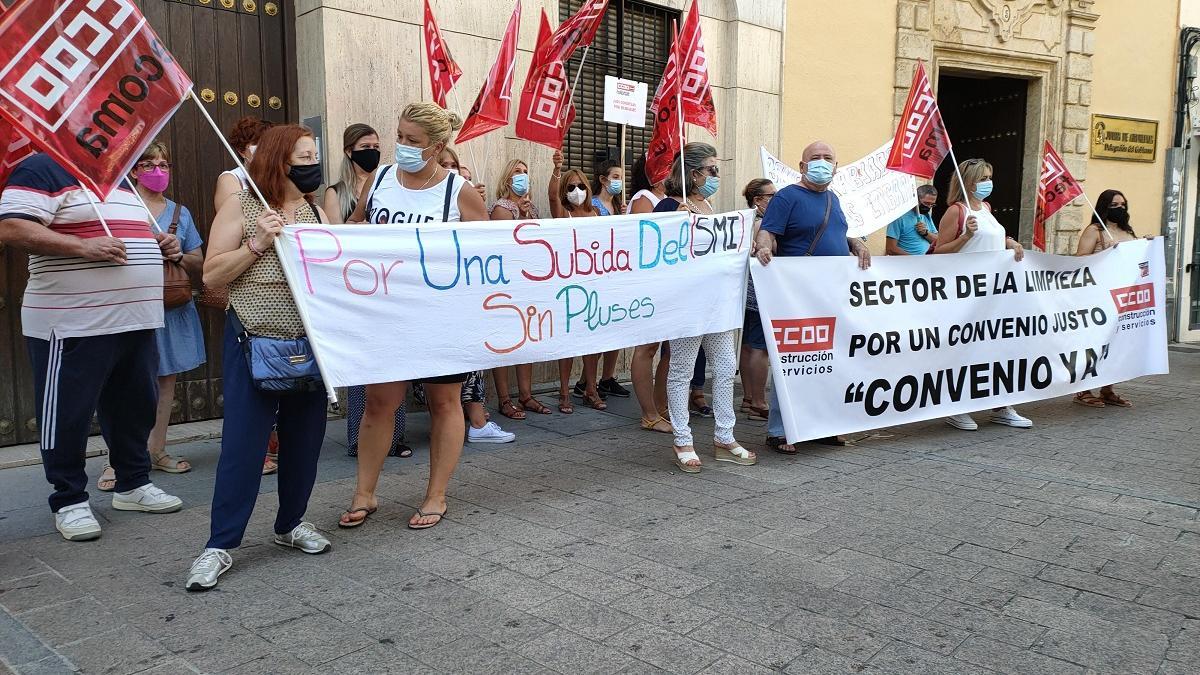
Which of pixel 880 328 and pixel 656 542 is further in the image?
pixel 880 328

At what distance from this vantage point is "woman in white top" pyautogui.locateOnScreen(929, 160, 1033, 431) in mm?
6477

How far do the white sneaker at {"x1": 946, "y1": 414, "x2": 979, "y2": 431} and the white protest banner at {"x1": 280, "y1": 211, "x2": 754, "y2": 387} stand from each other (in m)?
2.05

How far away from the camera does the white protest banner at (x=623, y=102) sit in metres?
7.04

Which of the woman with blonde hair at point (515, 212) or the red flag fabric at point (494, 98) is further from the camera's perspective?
the woman with blonde hair at point (515, 212)

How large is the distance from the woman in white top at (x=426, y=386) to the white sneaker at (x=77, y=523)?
104 cm

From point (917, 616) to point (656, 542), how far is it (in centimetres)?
118

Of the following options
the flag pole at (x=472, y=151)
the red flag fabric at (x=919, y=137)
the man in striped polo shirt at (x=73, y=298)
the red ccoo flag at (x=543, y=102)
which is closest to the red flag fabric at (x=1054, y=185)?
the red flag fabric at (x=919, y=137)

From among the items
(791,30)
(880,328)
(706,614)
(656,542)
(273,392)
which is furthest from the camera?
(791,30)

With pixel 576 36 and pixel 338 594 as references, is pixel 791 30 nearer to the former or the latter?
pixel 576 36

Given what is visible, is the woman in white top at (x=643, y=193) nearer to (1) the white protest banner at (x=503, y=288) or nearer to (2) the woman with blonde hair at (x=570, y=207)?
(2) the woman with blonde hair at (x=570, y=207)

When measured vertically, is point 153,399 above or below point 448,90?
below

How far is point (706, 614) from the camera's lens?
130 inches

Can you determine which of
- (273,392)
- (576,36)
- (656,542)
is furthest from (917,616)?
(576,36)

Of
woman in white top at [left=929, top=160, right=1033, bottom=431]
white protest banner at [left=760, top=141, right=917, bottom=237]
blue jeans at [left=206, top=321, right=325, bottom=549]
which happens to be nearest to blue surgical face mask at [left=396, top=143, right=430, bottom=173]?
blue jeans at [left=206, top=321, right=325, bottom=549]
